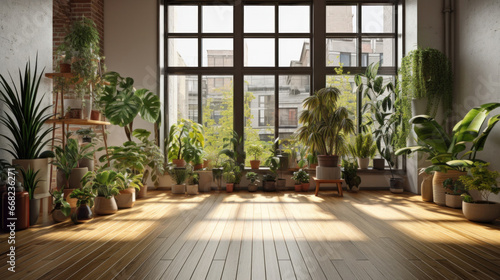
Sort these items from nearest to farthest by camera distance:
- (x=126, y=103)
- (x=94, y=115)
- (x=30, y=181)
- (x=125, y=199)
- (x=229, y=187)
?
1. (x=30, y=181)
2. (x=125, y=199)
3. (x=94, y=115)
4. (x=126, y=103)
5. (x=229, y=187)

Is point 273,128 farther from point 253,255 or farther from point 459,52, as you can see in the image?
point 253,255

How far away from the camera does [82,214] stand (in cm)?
377

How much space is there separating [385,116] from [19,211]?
19.1ft

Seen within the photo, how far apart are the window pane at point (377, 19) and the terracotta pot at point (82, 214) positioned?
5.70m

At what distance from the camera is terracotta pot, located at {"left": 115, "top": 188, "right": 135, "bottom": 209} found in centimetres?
459

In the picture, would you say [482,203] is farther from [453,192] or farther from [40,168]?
[40,168]

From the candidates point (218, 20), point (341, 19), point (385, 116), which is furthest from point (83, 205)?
point (341, 19)

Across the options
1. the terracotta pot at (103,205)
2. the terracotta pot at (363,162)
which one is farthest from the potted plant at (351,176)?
the terracotta pot at (103,205)

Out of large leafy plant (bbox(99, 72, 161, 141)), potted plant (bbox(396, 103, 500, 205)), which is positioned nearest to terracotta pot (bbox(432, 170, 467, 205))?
potted plant (bbox(396, 103, 500, 205))

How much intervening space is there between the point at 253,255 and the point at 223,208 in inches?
78.1

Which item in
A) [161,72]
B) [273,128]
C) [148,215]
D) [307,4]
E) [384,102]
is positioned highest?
[307,4]

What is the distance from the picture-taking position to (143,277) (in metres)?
2.25

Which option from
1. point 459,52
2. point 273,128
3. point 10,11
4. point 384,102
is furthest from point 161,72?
point 459,52

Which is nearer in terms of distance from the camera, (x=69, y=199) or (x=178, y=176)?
(x=69, y=199)
